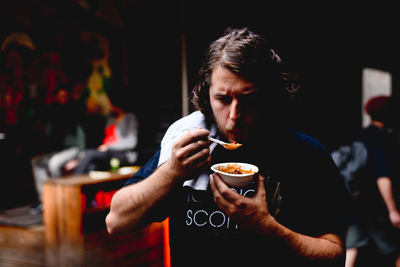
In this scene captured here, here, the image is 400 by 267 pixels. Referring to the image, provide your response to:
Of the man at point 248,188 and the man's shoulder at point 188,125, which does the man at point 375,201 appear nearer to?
the man at point 248,188

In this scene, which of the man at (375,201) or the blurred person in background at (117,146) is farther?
the blurred person in background at (117,146)

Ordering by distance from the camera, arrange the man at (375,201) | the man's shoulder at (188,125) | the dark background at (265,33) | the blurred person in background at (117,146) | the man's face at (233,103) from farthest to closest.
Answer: the blurred person in background at (117,146), the dark background at (265,33), the man at (375,201), the man's shoulder at (188,125), the man's face at (233,103)

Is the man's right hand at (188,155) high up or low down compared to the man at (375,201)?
up

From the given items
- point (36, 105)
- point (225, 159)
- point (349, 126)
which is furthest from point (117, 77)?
point (225, 159)

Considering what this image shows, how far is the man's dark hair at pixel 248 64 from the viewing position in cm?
121

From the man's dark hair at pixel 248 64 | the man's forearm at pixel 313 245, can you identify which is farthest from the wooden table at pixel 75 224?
the man's forearm at pixel 313 245

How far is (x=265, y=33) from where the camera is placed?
384 centimetres

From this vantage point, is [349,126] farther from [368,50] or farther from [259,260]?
[259,260]

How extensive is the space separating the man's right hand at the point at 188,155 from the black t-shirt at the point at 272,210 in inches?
8.9

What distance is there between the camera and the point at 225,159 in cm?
133

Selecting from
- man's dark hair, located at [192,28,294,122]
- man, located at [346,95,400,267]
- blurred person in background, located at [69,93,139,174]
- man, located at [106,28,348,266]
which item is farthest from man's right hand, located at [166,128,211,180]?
blurred person in background, located at [69,93,139,174]

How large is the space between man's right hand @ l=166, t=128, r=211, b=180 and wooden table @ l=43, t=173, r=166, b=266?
2.31 meters

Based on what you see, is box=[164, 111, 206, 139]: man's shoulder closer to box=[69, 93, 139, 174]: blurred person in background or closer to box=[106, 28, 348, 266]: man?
box=[106, 28, 348, 266]: man

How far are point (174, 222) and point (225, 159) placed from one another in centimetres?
32
